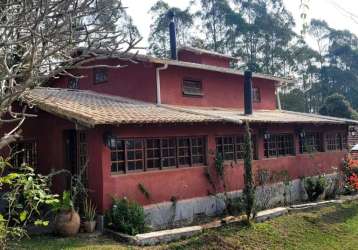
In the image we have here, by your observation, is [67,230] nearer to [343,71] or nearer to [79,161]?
[79,161]

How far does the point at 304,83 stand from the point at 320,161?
34.1 meters

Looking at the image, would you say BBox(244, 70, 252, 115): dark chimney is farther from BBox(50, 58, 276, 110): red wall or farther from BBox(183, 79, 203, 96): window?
BBox(183, 79, 203, 96): window

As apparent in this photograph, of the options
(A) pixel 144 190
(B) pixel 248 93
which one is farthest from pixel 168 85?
→ (A) pixel 144 190

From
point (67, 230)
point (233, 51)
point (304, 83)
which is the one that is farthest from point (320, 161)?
point (304, 83)

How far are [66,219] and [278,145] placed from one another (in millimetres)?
9992

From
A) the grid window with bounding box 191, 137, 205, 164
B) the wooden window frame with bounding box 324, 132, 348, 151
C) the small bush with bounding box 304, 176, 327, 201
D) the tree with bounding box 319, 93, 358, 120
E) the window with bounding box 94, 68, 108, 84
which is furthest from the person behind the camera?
the tree with bounding box 319, 93, 358, 120

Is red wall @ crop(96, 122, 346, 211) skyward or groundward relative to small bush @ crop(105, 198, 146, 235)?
skyward

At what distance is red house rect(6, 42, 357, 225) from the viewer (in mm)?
11539

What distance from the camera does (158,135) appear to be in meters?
12.7

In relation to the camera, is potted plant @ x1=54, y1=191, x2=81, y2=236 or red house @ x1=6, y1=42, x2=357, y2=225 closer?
potted plant @ x1=54, y1=191, x2=81, y2=236

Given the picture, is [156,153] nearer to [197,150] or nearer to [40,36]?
[197,150]

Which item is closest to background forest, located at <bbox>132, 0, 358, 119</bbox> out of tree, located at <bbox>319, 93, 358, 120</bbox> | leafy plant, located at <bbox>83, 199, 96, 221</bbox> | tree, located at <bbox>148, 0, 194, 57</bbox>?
tree, located at <bbox>148, 0, 194, 57</bbox>

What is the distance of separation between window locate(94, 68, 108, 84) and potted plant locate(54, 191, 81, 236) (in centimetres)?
746

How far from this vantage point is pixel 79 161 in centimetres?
1303
